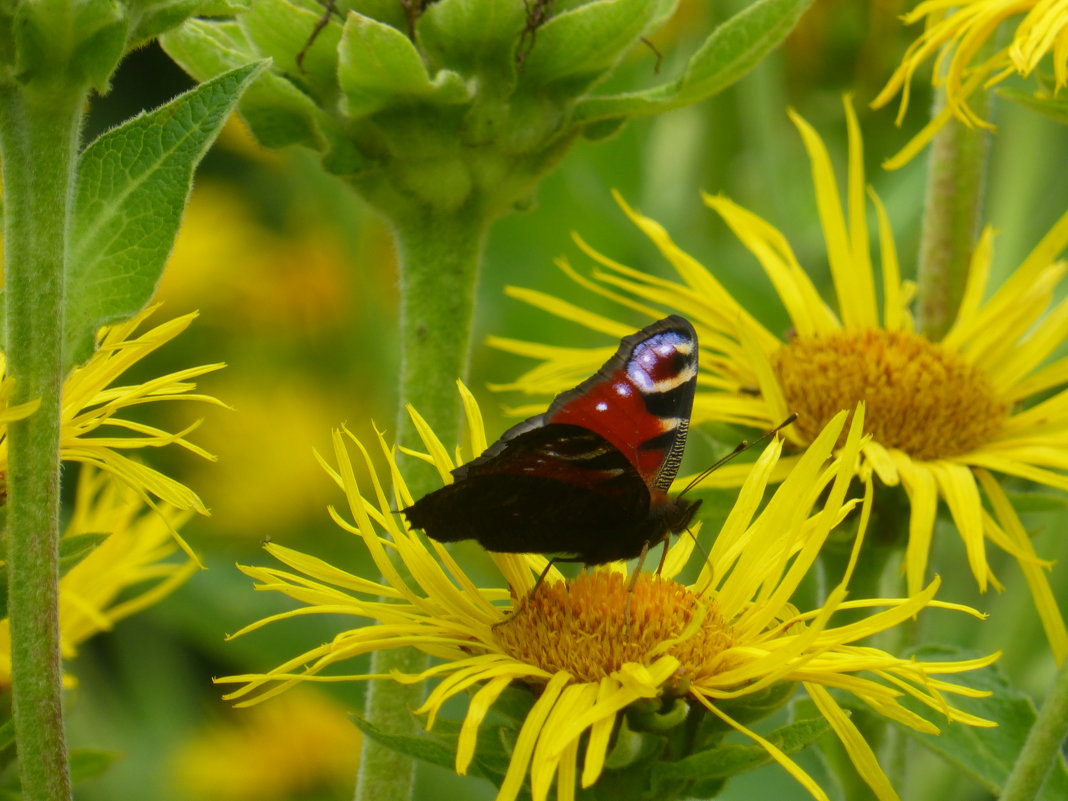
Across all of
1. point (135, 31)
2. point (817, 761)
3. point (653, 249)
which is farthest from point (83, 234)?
point (653, 249)

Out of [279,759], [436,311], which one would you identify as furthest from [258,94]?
[279,759]

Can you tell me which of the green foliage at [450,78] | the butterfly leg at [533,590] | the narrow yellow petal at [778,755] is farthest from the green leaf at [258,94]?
the narrow yellow petal at [778,755]

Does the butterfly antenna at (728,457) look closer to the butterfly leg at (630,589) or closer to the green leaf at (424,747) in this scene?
the butterfly leg at (630,589)

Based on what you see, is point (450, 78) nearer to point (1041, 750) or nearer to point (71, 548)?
point (71, 548)

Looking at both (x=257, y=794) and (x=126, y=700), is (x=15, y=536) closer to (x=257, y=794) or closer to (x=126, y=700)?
(x=257, y=794)

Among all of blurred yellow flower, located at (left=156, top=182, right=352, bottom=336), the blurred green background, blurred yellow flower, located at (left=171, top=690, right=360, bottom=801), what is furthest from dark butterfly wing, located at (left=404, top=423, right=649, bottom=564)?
blurred yellow flower, located at (left=156, top=182, right=352, bottom=336)

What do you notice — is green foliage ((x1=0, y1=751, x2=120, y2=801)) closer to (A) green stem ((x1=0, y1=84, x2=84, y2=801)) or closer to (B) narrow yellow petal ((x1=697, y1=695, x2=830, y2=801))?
(A) green stem ((x1=0, y1=84, x2=84, y2=801))
